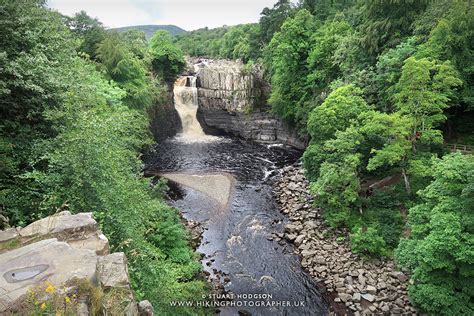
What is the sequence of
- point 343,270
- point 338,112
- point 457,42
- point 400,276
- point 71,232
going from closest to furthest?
point 71,232, point 400,276, point 343,270, point 457,42, point 338,112

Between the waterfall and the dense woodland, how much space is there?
10851 mm

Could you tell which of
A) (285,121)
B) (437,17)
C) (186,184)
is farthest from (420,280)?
(285,121)

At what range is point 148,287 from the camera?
30.8ft

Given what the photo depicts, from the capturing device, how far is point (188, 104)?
43.8m

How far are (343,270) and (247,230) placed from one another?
676 cm

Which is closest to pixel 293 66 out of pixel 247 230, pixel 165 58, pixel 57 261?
pixel 247 230

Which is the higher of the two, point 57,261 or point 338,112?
point 338,112

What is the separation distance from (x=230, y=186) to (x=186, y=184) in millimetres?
4045

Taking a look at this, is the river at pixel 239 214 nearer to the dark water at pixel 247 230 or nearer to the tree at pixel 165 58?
the dark water at pixel 247 230

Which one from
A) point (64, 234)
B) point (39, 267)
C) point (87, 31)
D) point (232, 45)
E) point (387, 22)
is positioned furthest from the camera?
point (232, 45)

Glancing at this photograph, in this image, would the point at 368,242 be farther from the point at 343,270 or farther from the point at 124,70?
the point at 124,70

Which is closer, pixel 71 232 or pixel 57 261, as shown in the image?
pixel 57 261

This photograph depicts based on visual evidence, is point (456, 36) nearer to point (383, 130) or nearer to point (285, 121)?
point (383, 130)

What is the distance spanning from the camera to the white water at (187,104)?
42.9m
